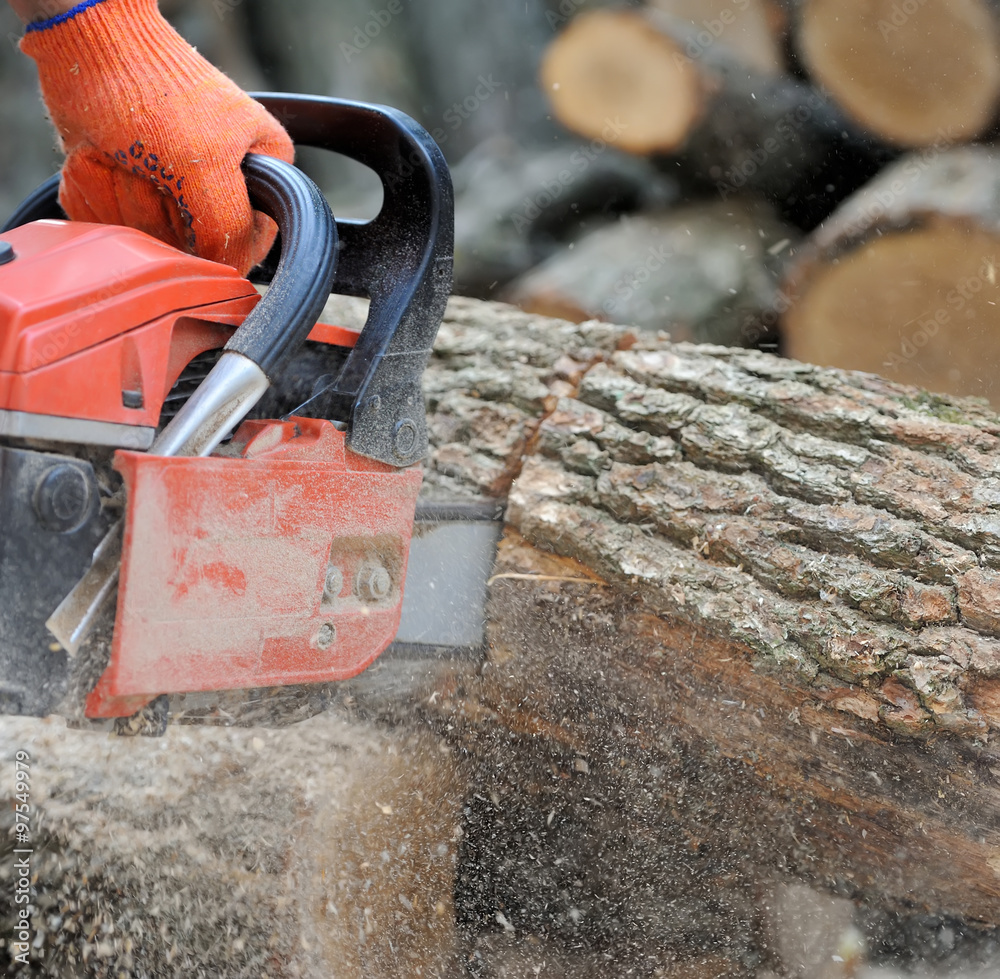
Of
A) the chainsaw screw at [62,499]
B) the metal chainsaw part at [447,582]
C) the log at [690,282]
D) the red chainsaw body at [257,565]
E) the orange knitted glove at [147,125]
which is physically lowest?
the log at [690,282]

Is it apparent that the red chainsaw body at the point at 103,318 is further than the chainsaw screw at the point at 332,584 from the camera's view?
No

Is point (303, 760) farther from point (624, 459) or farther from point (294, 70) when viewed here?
point (294, 70)

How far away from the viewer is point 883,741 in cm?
157

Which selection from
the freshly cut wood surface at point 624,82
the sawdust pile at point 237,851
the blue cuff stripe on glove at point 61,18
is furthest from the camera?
the freshly cut wood surface at point 624,82

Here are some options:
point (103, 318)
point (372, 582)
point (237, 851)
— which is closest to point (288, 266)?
point (103, 318)

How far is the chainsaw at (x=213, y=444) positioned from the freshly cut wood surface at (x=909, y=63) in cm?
187

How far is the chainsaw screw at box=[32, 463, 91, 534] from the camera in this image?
3.65 feet

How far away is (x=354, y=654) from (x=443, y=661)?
1.26ft

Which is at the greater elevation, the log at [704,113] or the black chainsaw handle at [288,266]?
the black chainsaw handle at [288,266]

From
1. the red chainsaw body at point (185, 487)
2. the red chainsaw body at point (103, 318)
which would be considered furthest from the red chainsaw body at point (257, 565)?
the red chainsaw body at point (103, 318)

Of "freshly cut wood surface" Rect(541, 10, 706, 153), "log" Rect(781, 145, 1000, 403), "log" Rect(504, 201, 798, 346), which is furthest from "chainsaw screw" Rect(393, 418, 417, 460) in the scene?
"freshly cut wood surface" Rect(541, 10, 706, 153)

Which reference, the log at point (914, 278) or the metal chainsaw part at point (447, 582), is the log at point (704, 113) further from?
the metal chainsaw part at point (447, 582)

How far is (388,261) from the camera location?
157 cm

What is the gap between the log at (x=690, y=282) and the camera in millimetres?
3277
